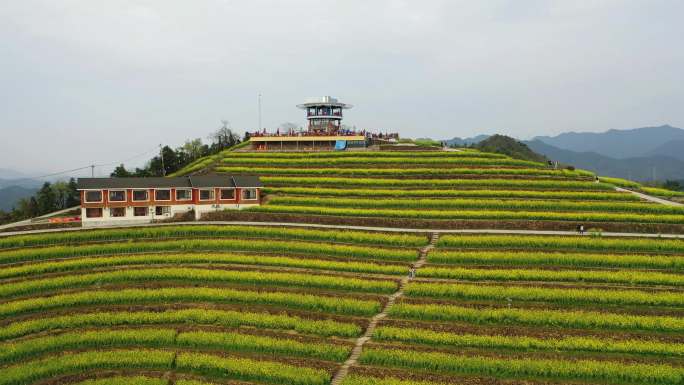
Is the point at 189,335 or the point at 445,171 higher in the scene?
the point at 445,171

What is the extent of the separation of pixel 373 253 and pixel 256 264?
1092cm

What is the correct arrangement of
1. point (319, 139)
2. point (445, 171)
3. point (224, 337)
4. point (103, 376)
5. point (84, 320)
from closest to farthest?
point (103, 376) < point (224, 337) < point (84, 320) < point (445, 171) < point (319, 139)

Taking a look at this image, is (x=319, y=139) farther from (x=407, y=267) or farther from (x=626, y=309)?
(x=626, y=309)

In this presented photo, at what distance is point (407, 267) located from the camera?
3947cm

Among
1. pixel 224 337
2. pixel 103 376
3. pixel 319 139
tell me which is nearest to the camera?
pixel 103 376

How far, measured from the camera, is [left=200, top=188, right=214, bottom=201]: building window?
5372 centimetres

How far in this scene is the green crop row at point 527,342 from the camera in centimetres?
2748

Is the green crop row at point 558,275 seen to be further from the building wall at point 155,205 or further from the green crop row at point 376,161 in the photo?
the green crop row at point 376,161

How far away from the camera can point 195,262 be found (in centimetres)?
4109

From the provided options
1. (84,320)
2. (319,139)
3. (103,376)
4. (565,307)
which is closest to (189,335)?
(103,376)

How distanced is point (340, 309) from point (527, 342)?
12740 millimetres

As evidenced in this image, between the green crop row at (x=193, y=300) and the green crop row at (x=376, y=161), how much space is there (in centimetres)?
3911

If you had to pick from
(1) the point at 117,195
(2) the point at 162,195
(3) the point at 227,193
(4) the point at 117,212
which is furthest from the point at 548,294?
(1) the point at 117,195

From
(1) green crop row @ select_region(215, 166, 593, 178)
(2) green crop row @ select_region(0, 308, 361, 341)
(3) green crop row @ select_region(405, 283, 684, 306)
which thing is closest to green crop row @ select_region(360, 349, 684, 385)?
(2) green crop row @ select_region(0, 308, 361, 341)
